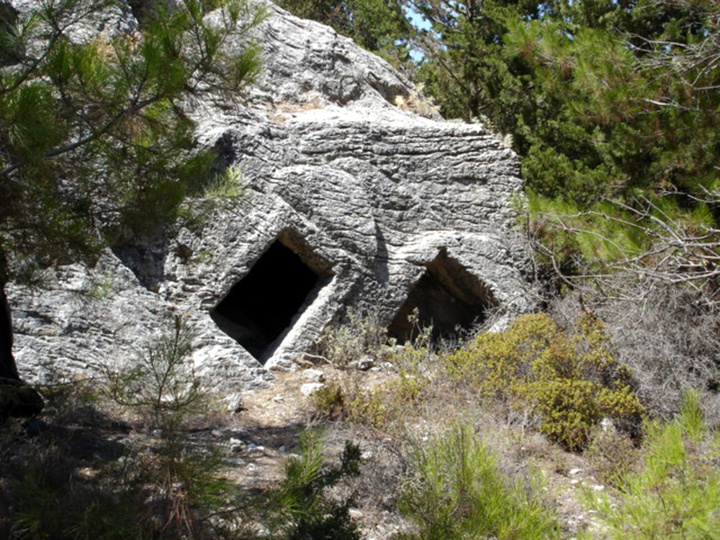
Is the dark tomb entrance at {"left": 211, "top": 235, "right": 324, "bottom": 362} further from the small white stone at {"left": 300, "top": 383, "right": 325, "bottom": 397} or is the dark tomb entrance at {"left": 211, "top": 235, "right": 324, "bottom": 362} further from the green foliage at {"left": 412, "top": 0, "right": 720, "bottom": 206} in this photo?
the green foliage at {"left": 412, "top": 0, "right": 720, "bottom": 206}

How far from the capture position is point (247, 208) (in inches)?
254

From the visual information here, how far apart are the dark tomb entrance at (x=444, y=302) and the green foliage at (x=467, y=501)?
14.0 ft

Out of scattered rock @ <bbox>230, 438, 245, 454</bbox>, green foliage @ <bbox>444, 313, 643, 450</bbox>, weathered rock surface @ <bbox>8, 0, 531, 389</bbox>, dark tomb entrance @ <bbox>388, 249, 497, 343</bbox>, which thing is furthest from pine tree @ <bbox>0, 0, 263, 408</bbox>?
dark tomb entrance @ <bbox>388, 249, 497, 343</bbox>

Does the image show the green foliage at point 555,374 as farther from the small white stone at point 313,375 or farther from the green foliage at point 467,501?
the green foliage at point 467,501

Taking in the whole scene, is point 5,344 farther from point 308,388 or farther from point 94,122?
point 308,388

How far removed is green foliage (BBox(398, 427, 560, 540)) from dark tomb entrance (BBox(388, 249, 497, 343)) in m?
4.27

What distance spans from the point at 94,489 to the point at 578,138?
6.34 metres

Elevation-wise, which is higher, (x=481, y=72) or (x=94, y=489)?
(x=481, y=72)

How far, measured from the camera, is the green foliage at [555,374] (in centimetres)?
528

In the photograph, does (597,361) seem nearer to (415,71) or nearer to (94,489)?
(94,489)

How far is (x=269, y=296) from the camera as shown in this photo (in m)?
8.30

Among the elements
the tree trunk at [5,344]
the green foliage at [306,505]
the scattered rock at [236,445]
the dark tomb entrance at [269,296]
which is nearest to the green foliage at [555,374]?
the scattered rock at [236,445]

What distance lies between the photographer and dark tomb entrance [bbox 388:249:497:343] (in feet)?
25.6

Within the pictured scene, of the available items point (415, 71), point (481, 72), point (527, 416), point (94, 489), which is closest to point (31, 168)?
point (94, 489)
